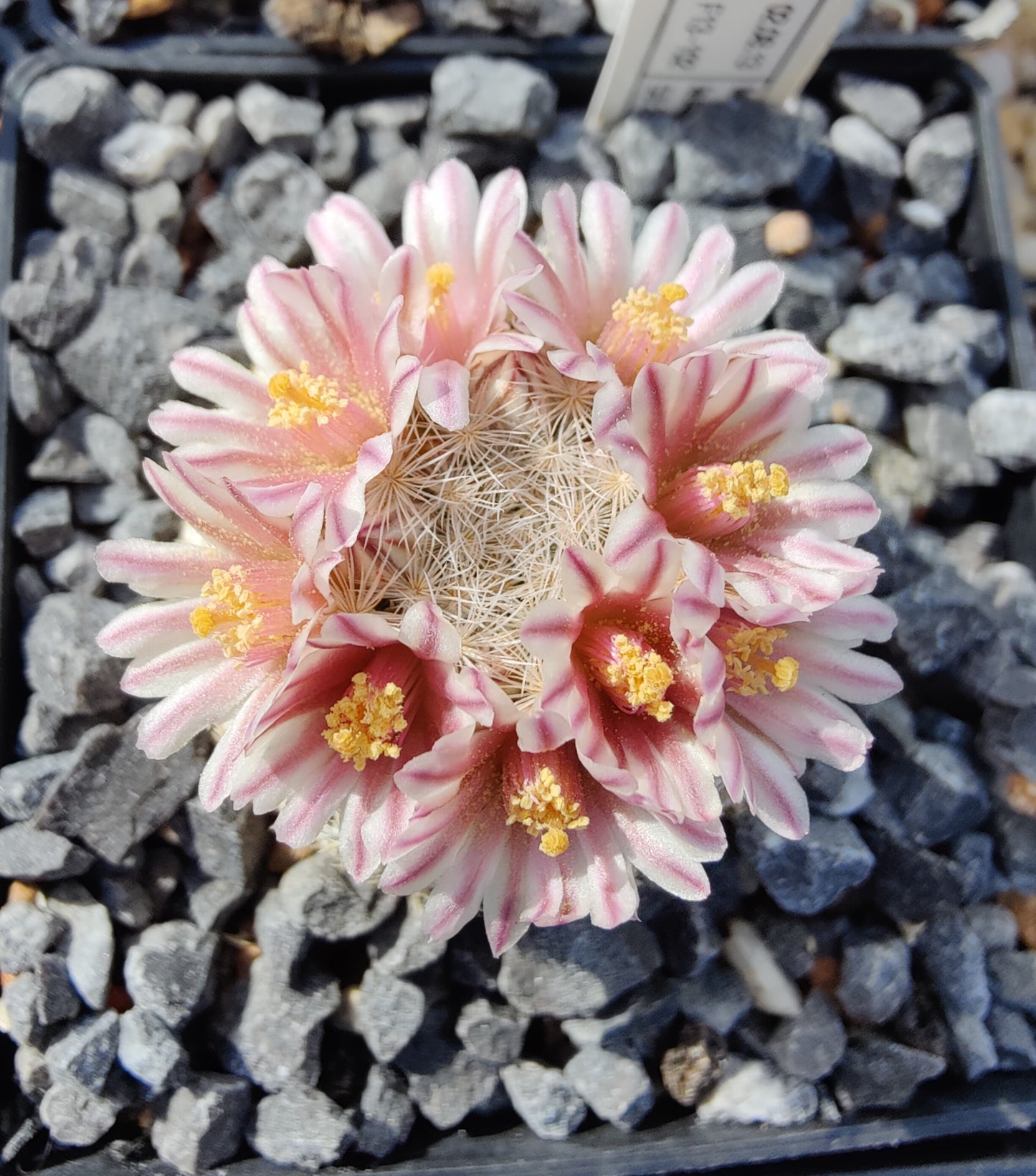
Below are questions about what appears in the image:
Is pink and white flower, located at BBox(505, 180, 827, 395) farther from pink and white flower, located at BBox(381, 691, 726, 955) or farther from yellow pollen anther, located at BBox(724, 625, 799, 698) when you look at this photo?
pink and white flower, located at BBox(381, 691, 726, 955)

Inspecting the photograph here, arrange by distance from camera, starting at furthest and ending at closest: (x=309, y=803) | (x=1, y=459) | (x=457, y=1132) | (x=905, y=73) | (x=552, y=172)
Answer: (x=905, y=73) < (x=552, y=172) < (x=1, y=459) < (x=457, y=1132) < (x=309, y=803)

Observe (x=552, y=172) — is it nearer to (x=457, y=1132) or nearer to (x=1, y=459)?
(x=1, y=459)

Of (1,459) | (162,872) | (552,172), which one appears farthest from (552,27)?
(162,872)

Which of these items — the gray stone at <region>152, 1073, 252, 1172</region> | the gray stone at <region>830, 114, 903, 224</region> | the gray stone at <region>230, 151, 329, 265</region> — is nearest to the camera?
the gray stone at <region>152, 1073, 252, 1172</region>

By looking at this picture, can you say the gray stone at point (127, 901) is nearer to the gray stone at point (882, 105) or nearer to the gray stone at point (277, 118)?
the gray stone at point (277, 118)

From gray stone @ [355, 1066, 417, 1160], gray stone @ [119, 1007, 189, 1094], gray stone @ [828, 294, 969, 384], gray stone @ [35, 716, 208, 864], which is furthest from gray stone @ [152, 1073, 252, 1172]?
gray stone @ [828, 294, 969, 384]
